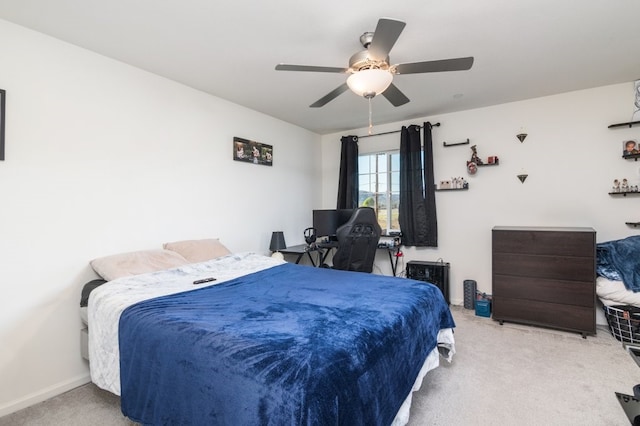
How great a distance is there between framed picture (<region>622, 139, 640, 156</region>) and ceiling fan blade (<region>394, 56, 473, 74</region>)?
247 centimetres

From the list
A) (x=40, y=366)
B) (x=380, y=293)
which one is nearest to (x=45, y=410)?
(x=40, y=366)

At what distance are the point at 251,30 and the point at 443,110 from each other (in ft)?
9.14

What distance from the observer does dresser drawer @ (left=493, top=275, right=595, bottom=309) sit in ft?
9.70

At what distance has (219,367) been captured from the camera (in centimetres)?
120

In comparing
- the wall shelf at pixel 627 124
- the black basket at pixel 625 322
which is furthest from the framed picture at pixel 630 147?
the black basket at pixel 625 322

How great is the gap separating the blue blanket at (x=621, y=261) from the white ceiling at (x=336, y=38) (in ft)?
4.94

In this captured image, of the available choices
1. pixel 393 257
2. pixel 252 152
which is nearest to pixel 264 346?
pixel 252 152

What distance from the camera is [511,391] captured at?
2.11 metres

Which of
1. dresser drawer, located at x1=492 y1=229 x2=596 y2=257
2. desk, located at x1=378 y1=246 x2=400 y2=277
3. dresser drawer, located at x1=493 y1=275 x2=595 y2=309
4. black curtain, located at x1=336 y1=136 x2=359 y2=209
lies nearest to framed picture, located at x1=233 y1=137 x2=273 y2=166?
black curtain, located at x1=336 y1=136 x2=359 y2=209

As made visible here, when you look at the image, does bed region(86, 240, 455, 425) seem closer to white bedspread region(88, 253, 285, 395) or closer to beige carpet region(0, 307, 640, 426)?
white bedspread region(88, 253, 285, 395)

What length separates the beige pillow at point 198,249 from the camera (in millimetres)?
2863

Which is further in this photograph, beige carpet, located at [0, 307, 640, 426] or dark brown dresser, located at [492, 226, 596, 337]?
dark brown dresser, located at [492, 226, 596, 337]

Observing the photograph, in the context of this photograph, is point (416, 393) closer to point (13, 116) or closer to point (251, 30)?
point (251, 30)

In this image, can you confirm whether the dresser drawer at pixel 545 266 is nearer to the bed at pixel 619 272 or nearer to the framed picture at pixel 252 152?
the bed at pixel 619 272
